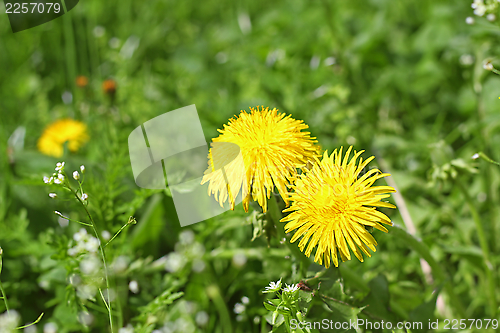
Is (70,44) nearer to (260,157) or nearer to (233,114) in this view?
(233,114)

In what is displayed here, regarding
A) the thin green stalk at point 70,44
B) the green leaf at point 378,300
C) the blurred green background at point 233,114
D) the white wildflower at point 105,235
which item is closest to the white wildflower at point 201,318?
the blurred green background at point 233,114

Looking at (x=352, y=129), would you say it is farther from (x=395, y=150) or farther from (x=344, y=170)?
(x=344, y=170)

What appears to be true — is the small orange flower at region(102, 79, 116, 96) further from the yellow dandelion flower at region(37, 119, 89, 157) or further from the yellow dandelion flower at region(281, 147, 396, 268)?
the yellow dandelion flower at region(281, 147, 396, 268)

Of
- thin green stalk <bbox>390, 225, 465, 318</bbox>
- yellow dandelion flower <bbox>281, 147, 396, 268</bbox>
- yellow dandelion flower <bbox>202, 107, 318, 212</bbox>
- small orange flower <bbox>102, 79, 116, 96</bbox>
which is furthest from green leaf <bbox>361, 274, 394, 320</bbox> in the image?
small orange flower <bbox>102, 79, 116, 96</bbox>

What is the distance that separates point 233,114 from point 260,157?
50.2 inches

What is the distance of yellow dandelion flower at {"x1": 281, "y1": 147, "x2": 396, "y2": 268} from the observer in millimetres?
820

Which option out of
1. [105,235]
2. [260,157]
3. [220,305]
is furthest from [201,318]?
[260,157]

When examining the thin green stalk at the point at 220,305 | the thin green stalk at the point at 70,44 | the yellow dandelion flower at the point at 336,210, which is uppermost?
the thin green stalk at the point at 70,44

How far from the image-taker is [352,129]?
1922 millimetres

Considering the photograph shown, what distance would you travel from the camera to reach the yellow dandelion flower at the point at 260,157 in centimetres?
88

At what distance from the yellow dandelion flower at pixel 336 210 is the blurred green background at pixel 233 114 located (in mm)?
159

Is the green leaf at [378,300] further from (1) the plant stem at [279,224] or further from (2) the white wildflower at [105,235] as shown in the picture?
(2) the white wildflower at [105,235]

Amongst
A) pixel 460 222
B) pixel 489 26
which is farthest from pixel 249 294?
pixel 489 26

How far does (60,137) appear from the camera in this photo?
7.14ft
